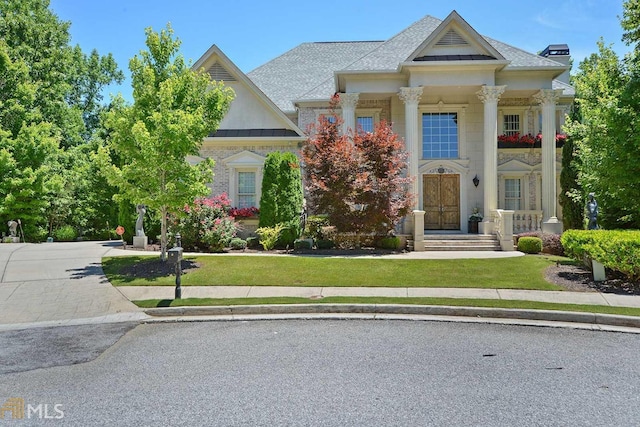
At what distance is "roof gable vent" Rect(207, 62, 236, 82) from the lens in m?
21.9

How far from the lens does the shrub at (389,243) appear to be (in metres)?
17.5

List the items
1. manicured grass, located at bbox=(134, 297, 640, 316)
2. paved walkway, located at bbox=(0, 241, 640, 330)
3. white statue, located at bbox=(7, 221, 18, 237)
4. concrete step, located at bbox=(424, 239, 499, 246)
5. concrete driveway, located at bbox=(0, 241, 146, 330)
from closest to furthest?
manicured grass, located at bbox=(134, 297, 640, 316) → concrete driveway, located at bbox=(0, 241, 146, 330) → paved walkway, located at bbox=(0, 241, 640, 330) → concrete step, located at bbox=(424, 239, 499, 246) → white statue, located at bbox=(7, 221, 18, 237)

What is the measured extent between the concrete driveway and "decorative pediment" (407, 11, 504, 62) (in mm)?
14196

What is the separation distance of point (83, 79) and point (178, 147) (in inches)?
1293

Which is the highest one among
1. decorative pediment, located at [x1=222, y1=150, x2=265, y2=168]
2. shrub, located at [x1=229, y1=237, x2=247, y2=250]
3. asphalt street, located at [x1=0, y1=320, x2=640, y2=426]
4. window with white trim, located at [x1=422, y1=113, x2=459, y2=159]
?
window with white trim, located at [x1=422, y1=113, x2=459, y2=159]

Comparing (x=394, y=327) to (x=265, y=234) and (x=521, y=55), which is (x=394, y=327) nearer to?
(x=265, y=234)

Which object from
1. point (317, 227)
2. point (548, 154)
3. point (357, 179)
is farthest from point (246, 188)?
point (548, 154)

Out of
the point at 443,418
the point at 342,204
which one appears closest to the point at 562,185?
the point at 342,204

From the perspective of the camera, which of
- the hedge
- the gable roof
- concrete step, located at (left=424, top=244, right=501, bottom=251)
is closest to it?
the hedge

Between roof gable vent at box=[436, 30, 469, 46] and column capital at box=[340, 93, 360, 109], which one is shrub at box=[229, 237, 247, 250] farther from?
roof gable vent at box=[436, 30, 469, 46]

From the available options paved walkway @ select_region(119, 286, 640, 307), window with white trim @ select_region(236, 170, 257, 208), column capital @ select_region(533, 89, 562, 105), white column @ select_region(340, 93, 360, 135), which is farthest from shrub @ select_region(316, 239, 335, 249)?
column capital @ select_region(533, 89, 562, 105)

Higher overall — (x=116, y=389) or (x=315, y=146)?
(x=315, y=146)

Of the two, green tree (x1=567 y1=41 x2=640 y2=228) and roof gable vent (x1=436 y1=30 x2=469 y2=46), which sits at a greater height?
roof gable vent (x1=436 y1=30 x2=469 y2=46)

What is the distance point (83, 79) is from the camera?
39.6 m
